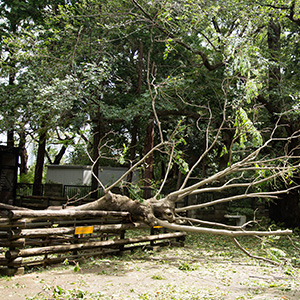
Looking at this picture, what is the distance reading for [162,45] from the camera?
17.2 metres

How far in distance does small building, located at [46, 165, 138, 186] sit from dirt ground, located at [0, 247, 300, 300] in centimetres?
1518

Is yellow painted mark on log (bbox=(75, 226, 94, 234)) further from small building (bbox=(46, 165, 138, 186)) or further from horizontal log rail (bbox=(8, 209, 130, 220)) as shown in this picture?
small building (bbox=(46, 165, 138, 186))

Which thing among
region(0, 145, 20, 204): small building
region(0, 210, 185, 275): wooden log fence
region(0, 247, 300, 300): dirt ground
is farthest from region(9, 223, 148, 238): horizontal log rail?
region(0, 145, 20, 204): small building

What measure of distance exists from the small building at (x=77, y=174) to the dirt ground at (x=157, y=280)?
49.8ft

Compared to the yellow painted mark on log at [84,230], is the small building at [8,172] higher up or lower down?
higher up

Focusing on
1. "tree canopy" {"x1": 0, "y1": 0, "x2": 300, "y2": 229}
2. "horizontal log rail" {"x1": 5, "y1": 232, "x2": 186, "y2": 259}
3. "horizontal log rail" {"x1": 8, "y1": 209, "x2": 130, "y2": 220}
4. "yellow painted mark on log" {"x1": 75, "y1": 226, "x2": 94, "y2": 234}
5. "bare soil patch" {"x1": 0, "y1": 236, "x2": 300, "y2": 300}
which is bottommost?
"bare soil patch" {"x1": 0, "y1": 236, "x2": 300, "y2": 300}

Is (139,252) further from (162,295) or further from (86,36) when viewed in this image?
(86,36)

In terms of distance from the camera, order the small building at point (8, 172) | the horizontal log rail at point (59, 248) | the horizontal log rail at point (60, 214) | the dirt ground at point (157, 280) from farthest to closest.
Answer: the small building at point (8, 172) < the horizontal log rail at point (59, 248) < the horizontal log rail at point (60, 214) < the dirt ground at point (157, 280)

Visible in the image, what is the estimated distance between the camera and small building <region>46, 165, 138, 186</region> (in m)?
24.0

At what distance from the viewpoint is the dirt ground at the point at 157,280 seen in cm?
578

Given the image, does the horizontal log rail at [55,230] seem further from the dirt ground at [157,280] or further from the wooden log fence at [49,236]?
the dirt ground at [157,280]

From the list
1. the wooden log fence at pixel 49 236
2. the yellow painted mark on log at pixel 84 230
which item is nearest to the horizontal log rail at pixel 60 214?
the wooden log fence at pixel 49 236

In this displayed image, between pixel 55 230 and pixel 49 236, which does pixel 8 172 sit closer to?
pixel 49 236

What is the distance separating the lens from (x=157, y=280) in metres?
6.89
